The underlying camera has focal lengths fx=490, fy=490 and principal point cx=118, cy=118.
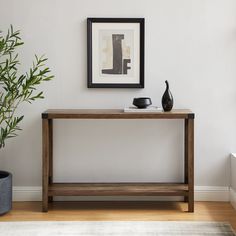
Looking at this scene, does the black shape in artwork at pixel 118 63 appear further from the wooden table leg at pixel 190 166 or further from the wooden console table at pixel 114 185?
the wooden table leg at pixel 190 166

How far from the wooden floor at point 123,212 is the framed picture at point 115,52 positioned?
3.22 ft

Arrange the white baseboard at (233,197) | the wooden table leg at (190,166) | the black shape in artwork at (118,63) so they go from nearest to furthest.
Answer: the wooden table leg at (190,166) → the white baseboard at (233,197) → the black shape in artwork at (118,63)

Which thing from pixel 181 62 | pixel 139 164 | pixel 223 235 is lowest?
pixel 223 235

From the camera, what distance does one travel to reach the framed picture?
13.1 feet

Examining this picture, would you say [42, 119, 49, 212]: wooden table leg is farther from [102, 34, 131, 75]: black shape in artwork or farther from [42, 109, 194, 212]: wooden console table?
[102, 34, 131, 75]: black shape in artwork

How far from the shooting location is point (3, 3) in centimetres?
399

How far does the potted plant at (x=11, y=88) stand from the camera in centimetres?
373

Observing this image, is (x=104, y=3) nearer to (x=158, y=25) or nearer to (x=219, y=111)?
(x=158, y=25)

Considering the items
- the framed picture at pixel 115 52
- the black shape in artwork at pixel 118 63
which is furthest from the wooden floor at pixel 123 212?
the black shape in artwork at pixel 118 63

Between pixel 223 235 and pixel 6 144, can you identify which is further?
pixel 6 144

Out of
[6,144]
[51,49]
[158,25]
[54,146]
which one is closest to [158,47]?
[158,25]

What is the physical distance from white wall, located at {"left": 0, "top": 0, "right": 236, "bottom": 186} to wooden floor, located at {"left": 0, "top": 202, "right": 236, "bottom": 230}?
217 mm

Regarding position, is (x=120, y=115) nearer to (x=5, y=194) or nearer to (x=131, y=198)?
(x=131, y=198)

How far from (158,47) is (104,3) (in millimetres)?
566
